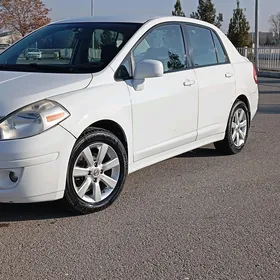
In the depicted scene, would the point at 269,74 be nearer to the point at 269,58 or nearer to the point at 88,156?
the point at 269,58

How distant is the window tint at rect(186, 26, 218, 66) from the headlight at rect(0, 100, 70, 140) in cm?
218

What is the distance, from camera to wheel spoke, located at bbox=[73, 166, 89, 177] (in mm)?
3969

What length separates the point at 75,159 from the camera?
3924 mm

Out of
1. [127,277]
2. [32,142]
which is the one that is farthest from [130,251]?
[32,142]

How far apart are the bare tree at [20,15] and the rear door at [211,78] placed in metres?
40.1

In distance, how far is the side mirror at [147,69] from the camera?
4.36 meters

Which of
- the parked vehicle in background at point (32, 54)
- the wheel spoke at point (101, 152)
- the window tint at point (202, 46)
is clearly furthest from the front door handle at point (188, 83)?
the parked vehicle in background at point (32, 54)

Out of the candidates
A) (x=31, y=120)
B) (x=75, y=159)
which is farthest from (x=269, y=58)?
(x=31, y=120)

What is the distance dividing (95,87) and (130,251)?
142 cm

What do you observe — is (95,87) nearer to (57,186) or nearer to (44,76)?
(44,76)

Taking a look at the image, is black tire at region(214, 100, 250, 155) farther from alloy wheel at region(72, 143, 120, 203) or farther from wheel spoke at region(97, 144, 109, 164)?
wheel spoke at region(97, 144, 109, 164)

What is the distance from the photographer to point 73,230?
12.6 ft

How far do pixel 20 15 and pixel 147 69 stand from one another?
42661 millimetres

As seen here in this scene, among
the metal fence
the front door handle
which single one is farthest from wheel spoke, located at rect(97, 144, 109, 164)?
the metal fence
